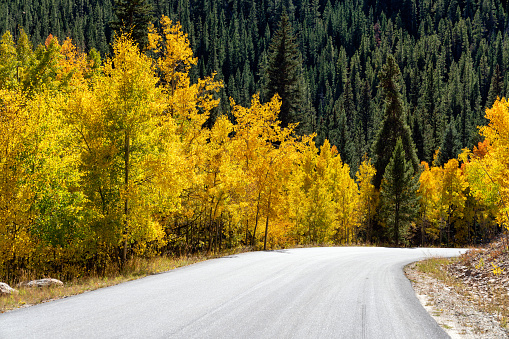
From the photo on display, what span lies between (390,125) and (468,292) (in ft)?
133

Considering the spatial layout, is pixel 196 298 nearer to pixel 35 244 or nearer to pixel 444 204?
pixel 35 244

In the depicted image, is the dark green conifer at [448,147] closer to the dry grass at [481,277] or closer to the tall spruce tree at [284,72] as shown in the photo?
the tall spruce tree at [284,72]

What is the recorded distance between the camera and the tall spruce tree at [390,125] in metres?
47.3

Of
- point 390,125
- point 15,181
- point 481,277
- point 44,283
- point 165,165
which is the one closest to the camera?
point 44,283

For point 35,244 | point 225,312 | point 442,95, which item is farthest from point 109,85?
point 442,95

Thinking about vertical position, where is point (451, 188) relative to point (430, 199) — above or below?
above

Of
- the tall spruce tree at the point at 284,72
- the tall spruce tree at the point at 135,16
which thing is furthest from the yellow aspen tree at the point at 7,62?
the tall spruce tree at the point at 284,72

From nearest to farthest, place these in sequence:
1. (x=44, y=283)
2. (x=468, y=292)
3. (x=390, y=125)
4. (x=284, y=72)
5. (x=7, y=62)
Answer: (x=468, y=292) < (x=44, y=283) < (x=7, y=62) < (x=284, y=72) < (x=390, y=125)

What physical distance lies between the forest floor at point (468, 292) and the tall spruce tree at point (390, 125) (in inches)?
1253

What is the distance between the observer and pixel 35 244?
15070mm

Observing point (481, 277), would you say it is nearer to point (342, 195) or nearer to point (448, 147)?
point (342, 195)

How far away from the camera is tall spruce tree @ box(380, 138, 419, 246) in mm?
42969

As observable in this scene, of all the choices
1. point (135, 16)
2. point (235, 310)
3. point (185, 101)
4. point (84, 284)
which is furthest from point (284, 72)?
point (235, 310)

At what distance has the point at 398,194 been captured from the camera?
43562 millimetres
